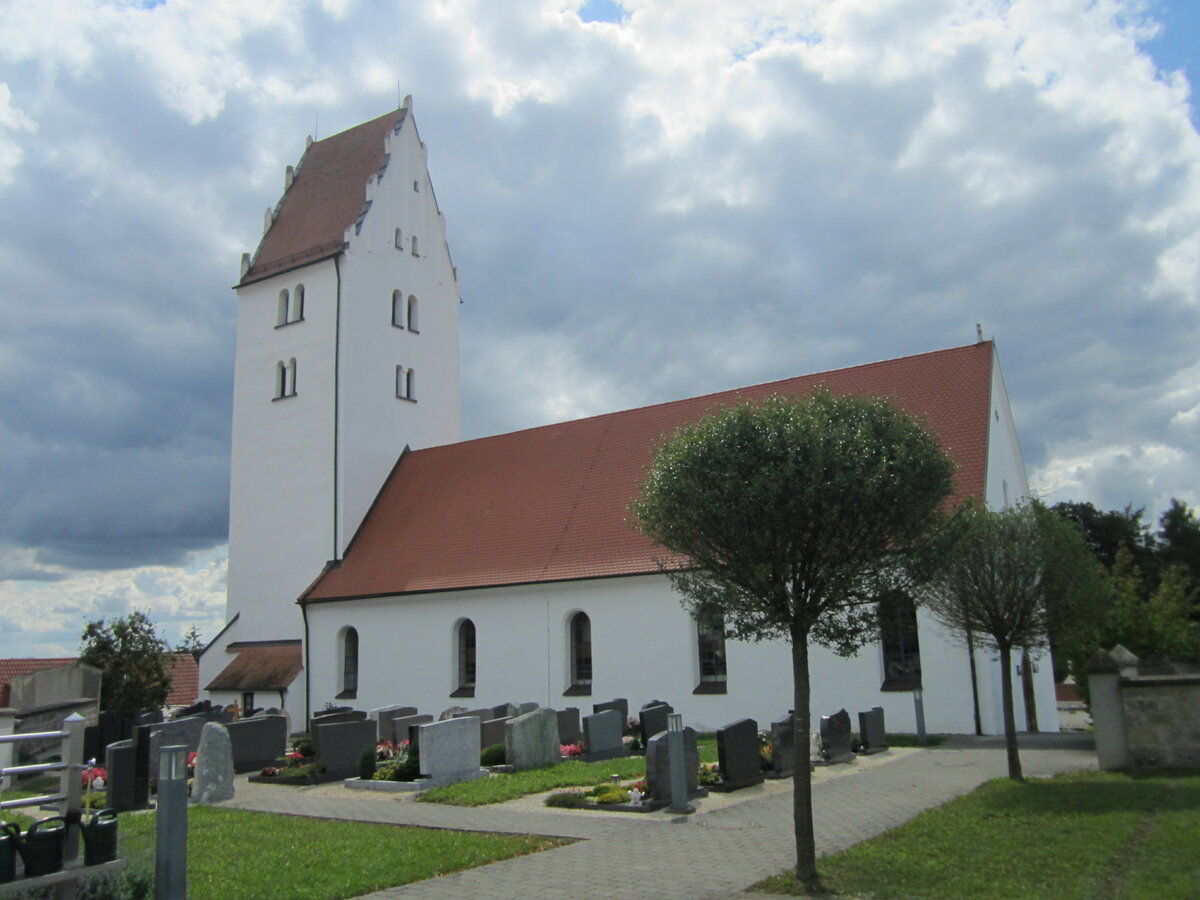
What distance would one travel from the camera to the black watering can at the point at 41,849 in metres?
6.46

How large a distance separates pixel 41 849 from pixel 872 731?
1486cm

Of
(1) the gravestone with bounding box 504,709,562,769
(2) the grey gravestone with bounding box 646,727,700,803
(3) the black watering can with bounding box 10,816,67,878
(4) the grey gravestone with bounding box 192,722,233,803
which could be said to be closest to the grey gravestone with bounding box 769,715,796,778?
(2) the grey gravestone with bounding box 646,727,700,803

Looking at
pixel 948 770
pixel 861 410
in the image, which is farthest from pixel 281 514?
pixel 861 410

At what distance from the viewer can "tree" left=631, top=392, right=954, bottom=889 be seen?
9102mm

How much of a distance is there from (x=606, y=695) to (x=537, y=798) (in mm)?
11032

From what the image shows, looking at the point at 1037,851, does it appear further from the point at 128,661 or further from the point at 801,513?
the point at 128,661

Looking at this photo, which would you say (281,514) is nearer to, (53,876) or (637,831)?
(637,831)

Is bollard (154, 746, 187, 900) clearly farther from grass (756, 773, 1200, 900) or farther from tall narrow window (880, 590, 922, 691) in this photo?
tall narrow window (880, 590, 922, 691)

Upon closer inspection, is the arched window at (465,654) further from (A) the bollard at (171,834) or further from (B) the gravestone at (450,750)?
(A) the bollard at (171,834)

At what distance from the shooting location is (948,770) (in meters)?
15.3

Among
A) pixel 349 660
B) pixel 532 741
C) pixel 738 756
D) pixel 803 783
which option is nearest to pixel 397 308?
pixel 349 660

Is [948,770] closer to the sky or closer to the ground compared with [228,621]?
closer to the ground

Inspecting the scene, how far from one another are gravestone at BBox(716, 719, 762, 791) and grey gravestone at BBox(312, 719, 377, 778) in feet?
21.8

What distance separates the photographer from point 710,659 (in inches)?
945
